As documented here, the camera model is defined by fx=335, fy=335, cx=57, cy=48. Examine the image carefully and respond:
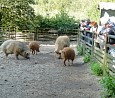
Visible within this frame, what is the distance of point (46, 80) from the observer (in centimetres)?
959

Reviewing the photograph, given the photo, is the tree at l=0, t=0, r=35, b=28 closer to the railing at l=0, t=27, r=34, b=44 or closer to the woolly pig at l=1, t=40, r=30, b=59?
the railing at l=0, t=27, r=34, b=44

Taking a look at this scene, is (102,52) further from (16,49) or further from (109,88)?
(16,49)

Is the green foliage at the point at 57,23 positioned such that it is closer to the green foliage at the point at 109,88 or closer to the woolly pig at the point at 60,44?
the woolly pig at the point at 60,44

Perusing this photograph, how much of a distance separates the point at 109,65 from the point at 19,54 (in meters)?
6.08

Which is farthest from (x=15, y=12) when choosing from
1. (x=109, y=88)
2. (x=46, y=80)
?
(x=109, y=88)

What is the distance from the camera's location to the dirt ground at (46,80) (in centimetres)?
795

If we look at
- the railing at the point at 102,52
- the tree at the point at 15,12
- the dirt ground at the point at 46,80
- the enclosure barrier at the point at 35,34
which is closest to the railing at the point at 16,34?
the enclosure barrier at the point at 35,34

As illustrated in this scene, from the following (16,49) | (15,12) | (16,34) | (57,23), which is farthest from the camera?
(57,23)

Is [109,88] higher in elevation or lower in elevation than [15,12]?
lower

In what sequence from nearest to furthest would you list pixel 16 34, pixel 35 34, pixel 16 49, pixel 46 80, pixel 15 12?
1. pixel 46 80
2. pixel 16 49
3. pixel 16 34
4. pixel 35 34
5. pixel 15 12

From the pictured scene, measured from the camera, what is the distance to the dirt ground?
7.95m

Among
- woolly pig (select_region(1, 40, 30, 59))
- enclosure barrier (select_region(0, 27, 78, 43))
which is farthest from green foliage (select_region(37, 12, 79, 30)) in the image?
woolly pig (select_region(1, 40, 30, 59))

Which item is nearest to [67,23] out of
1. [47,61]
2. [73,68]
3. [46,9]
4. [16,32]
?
[16,32]

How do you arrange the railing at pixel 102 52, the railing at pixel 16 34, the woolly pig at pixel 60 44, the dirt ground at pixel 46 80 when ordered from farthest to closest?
the railing at pixel 16 34 → the woolly pig at pixel 60 44 → the railing at pixel 102 52 → the dirt ground at pixel 46 80
